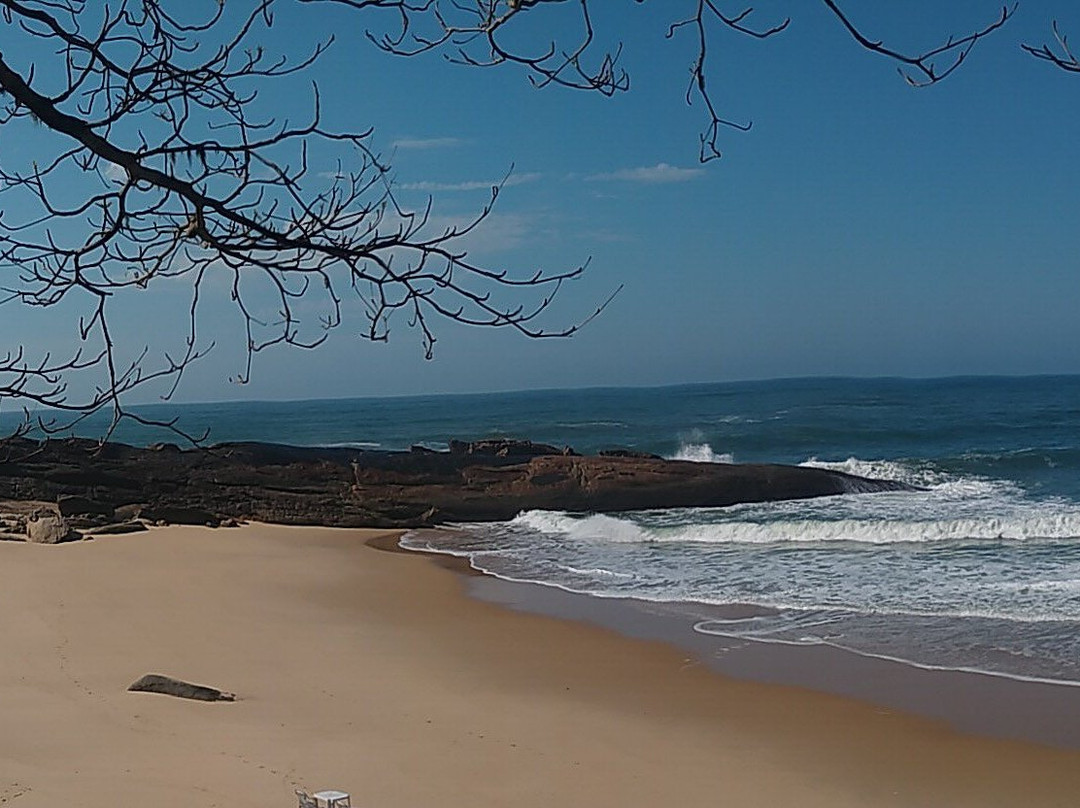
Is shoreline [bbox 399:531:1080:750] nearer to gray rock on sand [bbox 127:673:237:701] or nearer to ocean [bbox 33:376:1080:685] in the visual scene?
ocean [bbox 33:376:1080:685]

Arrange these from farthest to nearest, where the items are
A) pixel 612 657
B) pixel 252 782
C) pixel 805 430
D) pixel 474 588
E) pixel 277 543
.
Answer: pixel 805 430
pixel 277 543
pixel 474 588
pixel 612 657
pixel 252 782

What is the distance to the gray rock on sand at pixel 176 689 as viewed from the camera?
21.9ft

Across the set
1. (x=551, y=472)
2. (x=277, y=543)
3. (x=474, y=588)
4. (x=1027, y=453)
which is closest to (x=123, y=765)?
(x=474, y=588)

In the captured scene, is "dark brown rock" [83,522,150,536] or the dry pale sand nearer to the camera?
the dry pale sand

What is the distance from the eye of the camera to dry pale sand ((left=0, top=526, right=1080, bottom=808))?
530 centimetres

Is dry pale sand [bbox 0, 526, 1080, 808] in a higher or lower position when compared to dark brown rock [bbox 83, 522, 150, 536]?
lower

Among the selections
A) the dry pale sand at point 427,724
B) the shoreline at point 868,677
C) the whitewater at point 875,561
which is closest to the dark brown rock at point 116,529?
the whitewater at point 875,561

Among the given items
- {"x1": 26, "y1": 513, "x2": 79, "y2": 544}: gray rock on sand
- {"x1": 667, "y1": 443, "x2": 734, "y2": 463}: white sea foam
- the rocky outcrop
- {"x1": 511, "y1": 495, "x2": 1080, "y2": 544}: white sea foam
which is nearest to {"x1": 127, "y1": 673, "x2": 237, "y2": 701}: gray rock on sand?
{"x1": 26, "y1": 513, "x2": 79, "y2": 544}: gray rock on sand

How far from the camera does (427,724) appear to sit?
6.48m

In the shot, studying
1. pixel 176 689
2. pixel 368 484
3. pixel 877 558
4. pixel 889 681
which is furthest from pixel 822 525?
pixel 176 689

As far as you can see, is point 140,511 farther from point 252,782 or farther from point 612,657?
point 252,782

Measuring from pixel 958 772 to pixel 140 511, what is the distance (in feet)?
40.7

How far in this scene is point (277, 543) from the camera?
14.6 meters

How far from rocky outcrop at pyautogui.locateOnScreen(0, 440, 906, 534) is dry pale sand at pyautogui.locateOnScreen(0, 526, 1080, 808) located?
5939 millimetres
